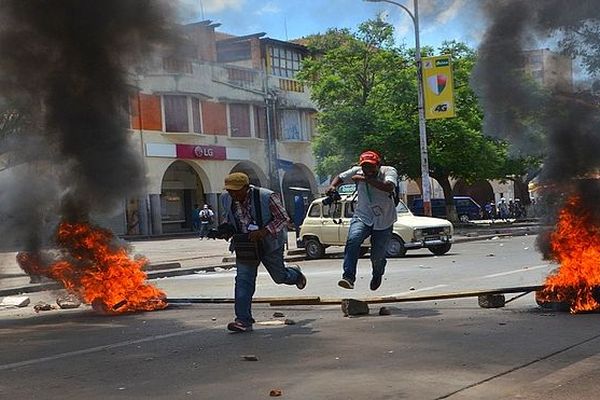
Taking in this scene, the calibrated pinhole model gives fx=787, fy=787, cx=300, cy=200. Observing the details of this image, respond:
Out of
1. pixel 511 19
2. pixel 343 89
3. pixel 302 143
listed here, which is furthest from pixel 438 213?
pixel 511 19

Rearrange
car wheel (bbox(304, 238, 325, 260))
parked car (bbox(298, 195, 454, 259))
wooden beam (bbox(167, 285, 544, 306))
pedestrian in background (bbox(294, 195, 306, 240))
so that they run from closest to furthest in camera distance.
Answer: wooden beam (bbox(167, 285, 544, 306)) < parked car (bbox(298, 195, 454, 259)) < car wheel (bbox(304, 238, 325, 260)) < pedestrian in background (bbox(294, 195, 306, 240))

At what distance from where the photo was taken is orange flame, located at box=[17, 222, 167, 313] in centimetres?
876

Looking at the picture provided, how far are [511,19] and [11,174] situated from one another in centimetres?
764

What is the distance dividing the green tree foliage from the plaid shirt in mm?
23595

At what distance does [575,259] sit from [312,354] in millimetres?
2674

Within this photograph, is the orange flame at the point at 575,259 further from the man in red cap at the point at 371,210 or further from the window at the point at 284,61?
the window at the point at 284,61

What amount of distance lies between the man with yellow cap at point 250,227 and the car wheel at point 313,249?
42.5 feet

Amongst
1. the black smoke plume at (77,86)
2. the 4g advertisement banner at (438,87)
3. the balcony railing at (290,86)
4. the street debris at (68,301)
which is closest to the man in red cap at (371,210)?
the black smoke plume at (77,86)

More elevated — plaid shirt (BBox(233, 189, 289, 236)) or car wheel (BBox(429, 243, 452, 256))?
plaid shirt (BBox(233, 189, 289, 236))

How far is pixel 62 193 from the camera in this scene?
9289 millimetres

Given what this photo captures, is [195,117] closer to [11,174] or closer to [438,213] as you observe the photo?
[438,213]

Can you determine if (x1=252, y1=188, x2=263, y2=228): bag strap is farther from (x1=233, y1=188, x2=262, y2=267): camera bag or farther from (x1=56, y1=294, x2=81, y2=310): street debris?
(x1=56, y1=294, x2=81, y2=310): street debris

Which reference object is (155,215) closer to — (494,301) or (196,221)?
(196,221)

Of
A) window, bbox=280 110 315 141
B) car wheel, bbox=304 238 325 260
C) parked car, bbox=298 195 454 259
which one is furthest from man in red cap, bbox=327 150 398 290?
window, bbox=280 110 315 141
